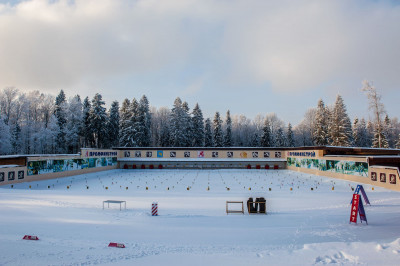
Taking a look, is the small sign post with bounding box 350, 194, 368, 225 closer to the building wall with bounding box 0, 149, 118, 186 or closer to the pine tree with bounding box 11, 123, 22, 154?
the building wall with bounding box 0, 149, 118, 186

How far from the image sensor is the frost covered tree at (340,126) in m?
58.8

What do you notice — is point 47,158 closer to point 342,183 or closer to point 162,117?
point 342,183

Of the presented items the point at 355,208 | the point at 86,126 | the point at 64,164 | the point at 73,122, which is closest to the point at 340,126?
the point at 355,208

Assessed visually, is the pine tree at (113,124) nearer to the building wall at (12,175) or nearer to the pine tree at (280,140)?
the building wall at (12,175)

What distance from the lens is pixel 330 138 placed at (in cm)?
6316

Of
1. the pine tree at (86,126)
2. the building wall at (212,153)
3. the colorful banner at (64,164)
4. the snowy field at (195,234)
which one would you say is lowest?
the snowy field at (195,234)

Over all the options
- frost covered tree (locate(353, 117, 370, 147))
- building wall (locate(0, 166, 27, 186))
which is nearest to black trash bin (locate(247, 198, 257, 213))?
building wall (locate(0, 166, 27, 186))

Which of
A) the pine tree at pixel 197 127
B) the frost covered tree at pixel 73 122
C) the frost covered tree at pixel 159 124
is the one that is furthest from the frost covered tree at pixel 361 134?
the frost covered tree at pixel 73 122

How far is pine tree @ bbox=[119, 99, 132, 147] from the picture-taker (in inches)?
2448

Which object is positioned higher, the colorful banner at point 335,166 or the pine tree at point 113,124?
the pine tree at point 113,124

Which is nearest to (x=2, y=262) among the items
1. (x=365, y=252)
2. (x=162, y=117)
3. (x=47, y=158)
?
(x=365, y=252)

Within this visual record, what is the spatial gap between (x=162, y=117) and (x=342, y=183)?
2450 inches

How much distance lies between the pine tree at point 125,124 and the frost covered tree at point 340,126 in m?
48.9

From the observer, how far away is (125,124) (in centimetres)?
6400
